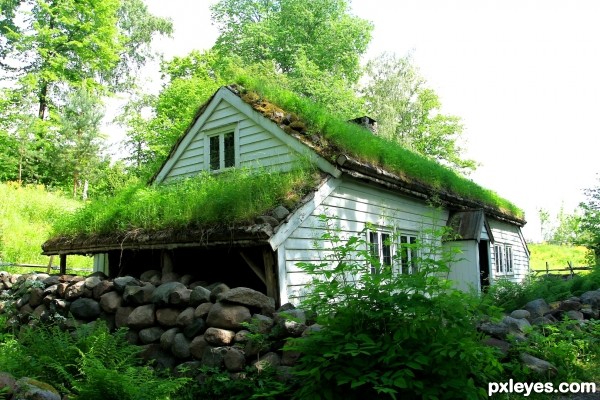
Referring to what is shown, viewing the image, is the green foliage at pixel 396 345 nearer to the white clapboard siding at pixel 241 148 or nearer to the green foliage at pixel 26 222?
the white clapboard siding at pixel 241 148

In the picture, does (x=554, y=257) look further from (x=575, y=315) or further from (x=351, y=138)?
(x=351, y=138)

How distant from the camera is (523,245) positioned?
818 inches

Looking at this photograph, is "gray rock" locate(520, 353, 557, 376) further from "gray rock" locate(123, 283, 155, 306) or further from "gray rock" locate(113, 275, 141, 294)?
"gray rock" locate(113, 275, 141, 294)

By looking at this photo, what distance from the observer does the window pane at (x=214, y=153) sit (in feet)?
38.5

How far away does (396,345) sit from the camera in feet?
12.3

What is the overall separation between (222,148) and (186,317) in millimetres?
6070

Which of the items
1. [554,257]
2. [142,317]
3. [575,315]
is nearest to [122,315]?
[142,317]

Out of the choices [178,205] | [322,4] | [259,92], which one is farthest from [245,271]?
[322,4]

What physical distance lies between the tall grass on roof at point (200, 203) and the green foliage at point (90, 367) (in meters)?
2.31

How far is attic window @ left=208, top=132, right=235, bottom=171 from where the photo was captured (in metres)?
11.3

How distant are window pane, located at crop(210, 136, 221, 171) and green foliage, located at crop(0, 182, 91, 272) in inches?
265

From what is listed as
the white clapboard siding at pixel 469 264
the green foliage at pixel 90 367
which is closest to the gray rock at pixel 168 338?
the green foliage at pixel 90 367

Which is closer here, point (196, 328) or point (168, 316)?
point (196, 328)

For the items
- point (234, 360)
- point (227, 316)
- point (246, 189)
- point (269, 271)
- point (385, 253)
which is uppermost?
point (246, 189)
